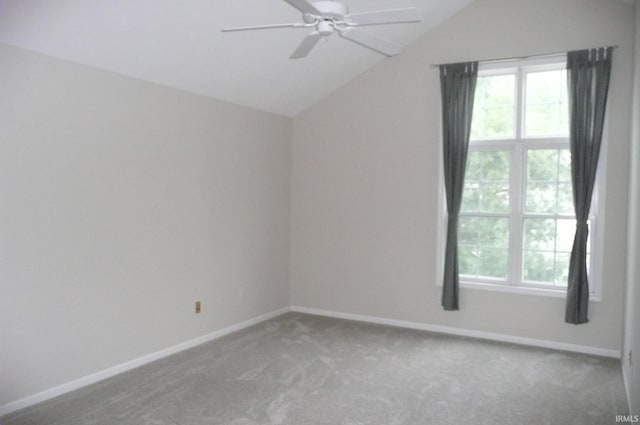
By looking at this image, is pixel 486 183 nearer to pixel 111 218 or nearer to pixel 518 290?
pixel 518 290

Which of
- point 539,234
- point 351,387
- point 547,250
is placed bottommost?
point 351,387

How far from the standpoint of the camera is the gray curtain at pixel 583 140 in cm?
419

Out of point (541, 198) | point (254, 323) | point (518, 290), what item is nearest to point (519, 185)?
point (541, 198)

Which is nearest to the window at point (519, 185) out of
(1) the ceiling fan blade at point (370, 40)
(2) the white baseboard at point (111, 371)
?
(1) the ceiling fan blade at point (370, 40)

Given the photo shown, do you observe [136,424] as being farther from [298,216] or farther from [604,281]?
[604,281]

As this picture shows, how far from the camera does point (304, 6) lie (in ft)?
7.98

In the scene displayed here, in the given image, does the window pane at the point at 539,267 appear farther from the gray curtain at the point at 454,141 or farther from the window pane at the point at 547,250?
the gray curtain at the point at 454,141

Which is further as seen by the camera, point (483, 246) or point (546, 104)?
point (483, 246)

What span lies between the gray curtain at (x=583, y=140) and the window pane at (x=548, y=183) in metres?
0.22

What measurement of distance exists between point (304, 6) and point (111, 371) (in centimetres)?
298

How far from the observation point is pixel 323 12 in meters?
2.49

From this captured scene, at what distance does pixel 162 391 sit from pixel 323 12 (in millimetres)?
2710

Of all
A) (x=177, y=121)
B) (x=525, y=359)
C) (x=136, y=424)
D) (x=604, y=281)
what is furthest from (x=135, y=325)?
→ (x=604, y=281)

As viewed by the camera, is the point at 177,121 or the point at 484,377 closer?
the point at 484,377
